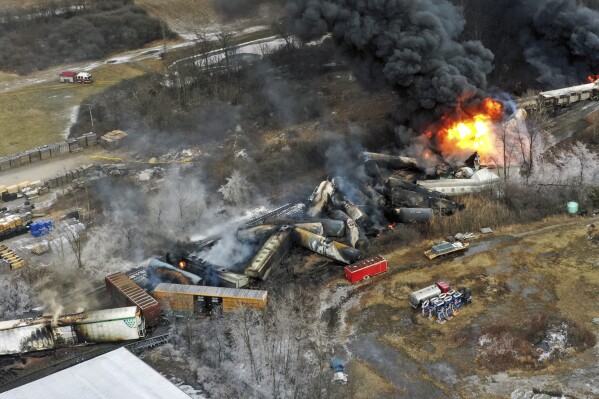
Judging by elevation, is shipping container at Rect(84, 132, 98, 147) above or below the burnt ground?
above

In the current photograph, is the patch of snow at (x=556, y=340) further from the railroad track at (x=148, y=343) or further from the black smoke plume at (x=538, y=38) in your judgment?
the black smoke plume at (x=538, y=38)

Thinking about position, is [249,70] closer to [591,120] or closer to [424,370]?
[591,120]

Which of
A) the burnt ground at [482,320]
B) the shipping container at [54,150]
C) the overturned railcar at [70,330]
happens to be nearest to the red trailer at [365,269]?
the burnt ground at [482,320]

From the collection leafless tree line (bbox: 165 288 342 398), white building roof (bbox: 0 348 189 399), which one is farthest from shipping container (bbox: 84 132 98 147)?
white building roof (bbox: 0 348 189 399)

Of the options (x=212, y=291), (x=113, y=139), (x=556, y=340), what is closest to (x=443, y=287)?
(x=556, y=340)

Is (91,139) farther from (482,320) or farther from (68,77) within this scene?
(482,320)

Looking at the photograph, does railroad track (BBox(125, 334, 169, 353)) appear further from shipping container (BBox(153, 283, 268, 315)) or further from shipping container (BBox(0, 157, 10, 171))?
shipping container (BBox(0, 157, 10, 171))
